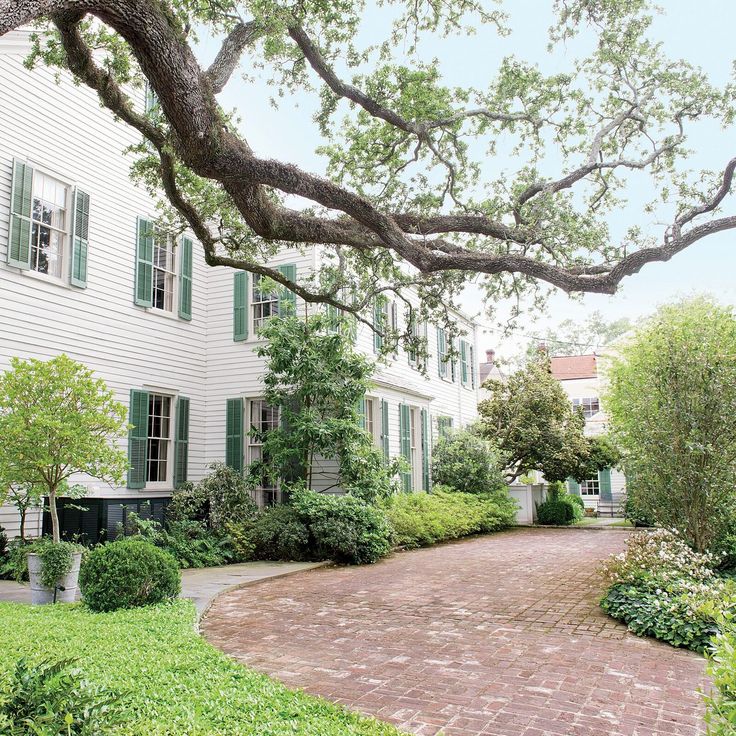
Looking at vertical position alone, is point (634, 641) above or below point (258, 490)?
below

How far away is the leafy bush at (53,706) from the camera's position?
110 inches

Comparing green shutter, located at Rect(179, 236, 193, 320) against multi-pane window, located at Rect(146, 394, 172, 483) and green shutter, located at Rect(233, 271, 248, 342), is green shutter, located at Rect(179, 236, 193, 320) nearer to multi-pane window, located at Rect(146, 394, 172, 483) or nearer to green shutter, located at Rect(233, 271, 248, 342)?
green shutter, located at Rect(233, 271, 248, 342)

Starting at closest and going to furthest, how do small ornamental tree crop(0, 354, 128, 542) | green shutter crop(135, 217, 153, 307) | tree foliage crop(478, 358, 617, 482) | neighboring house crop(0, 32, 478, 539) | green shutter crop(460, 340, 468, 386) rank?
small ornamental tree crop(0, 354, 128, 542) → neighboring house crop(0, 32, 478, 539) → green shutter crop(135, 217, 153, 307) → tree foliage crop(478, 358, 617, 482) → green shutter crop(460, 340, 468, 386)

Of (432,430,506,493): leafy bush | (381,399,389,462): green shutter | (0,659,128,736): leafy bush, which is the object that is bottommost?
(0,659,128,736): leafy bush

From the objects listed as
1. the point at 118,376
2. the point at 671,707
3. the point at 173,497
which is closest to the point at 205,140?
the point at 671,707

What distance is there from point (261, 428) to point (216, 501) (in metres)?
2.30

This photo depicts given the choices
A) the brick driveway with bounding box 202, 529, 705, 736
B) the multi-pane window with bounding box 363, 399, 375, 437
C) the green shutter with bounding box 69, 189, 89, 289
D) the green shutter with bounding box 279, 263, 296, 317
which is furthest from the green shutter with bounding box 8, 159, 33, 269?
the multi-pane window with bounding box 363, 399, 375, 437

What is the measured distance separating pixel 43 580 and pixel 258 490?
6.81 meters

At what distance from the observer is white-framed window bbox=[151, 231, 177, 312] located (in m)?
13.9

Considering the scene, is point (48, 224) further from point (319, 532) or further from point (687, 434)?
point (687, 434)

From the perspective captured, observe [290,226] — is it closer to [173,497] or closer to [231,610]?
[231,610]

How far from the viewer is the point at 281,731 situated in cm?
373

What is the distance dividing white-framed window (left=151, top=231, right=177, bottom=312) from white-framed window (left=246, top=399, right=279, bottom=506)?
113 inches

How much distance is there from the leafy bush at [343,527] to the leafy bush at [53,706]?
838 centimetres
